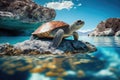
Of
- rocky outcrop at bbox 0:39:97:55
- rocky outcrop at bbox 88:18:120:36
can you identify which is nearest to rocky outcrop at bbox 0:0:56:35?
rocky outcrop at bbox 88:18:120:36

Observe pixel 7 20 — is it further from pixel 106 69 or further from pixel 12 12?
pixel 106 69

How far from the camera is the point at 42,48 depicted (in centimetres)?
205

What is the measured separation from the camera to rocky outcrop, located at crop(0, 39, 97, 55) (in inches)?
77.4

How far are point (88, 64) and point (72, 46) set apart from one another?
0.82m

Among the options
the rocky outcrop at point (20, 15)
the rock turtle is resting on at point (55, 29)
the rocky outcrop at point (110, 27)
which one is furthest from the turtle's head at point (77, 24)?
the rocky outcrop at point (110, 27)

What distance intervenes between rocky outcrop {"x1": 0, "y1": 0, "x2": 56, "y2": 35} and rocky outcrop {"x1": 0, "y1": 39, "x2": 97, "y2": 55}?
5.67 m

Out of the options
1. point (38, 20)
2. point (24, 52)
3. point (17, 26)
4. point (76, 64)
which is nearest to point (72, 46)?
point (24, 52)

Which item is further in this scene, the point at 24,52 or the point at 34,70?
the point at 24,52

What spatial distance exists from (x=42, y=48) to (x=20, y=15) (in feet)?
23.8

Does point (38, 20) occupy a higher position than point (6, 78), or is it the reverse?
point (38, 20)

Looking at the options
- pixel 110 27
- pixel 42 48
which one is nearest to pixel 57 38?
pixel 42 48

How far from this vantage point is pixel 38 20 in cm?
1033

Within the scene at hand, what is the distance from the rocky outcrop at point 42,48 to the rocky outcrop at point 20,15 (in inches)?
223

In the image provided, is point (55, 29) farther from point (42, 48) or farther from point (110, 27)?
point (110, 27)
